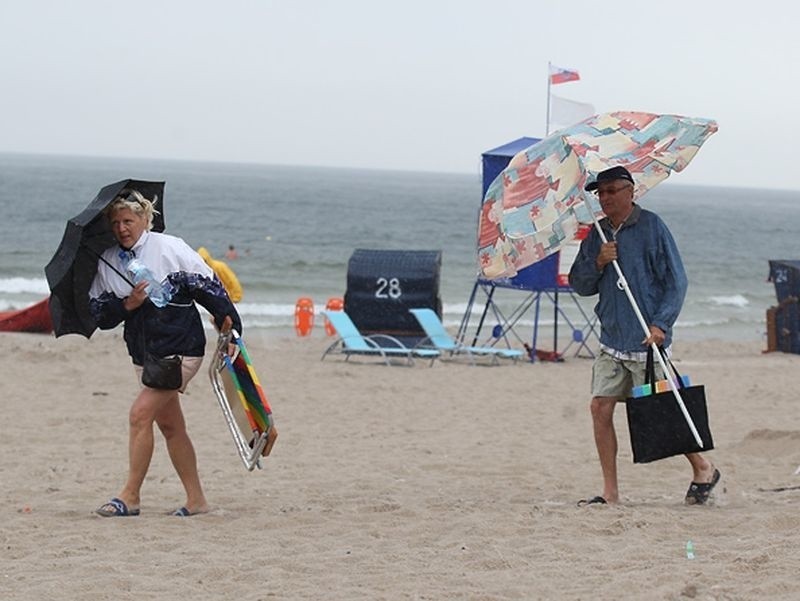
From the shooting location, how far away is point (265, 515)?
6.02m

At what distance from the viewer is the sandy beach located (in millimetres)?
4629

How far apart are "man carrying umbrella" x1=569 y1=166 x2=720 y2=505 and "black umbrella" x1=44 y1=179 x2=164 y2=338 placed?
194 centimetres

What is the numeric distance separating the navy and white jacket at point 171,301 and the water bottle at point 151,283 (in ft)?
0.08

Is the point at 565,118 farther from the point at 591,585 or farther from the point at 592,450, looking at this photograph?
the point at 591,585

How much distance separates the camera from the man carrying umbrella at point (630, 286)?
5.87 metres

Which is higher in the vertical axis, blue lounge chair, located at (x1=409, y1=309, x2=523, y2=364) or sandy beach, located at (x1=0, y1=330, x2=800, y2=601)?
sandy beach, located at (x1=0, y1=330, x2=800, y2=601)

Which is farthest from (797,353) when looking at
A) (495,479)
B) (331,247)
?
(331,247)

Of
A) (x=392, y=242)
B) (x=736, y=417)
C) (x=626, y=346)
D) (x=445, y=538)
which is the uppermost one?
(x=626, y=346)

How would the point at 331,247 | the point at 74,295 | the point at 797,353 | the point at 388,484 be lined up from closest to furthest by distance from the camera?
the point at 74,295 → the point at 388,484 → the point at 797,353 → the point at 331,247

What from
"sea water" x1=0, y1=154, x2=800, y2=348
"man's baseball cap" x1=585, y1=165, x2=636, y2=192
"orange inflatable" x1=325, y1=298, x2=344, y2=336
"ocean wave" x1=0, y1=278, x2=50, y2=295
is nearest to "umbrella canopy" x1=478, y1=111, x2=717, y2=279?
"man's baseball cap" x1=585, y1=165, x2=636, y2=192

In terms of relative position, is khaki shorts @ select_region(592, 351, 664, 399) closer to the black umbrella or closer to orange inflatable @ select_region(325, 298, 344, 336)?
the black umbrella

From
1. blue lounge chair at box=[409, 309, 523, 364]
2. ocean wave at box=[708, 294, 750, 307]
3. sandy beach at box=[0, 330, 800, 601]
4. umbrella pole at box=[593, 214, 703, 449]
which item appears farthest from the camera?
ocean wave at box=[708, 294, 750, 307]

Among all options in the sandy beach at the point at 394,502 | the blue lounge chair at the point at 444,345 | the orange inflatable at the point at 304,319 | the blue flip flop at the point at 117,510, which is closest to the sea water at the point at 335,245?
the orange inflatable at the point at 304,319

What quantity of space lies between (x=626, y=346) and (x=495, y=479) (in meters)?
1.83
